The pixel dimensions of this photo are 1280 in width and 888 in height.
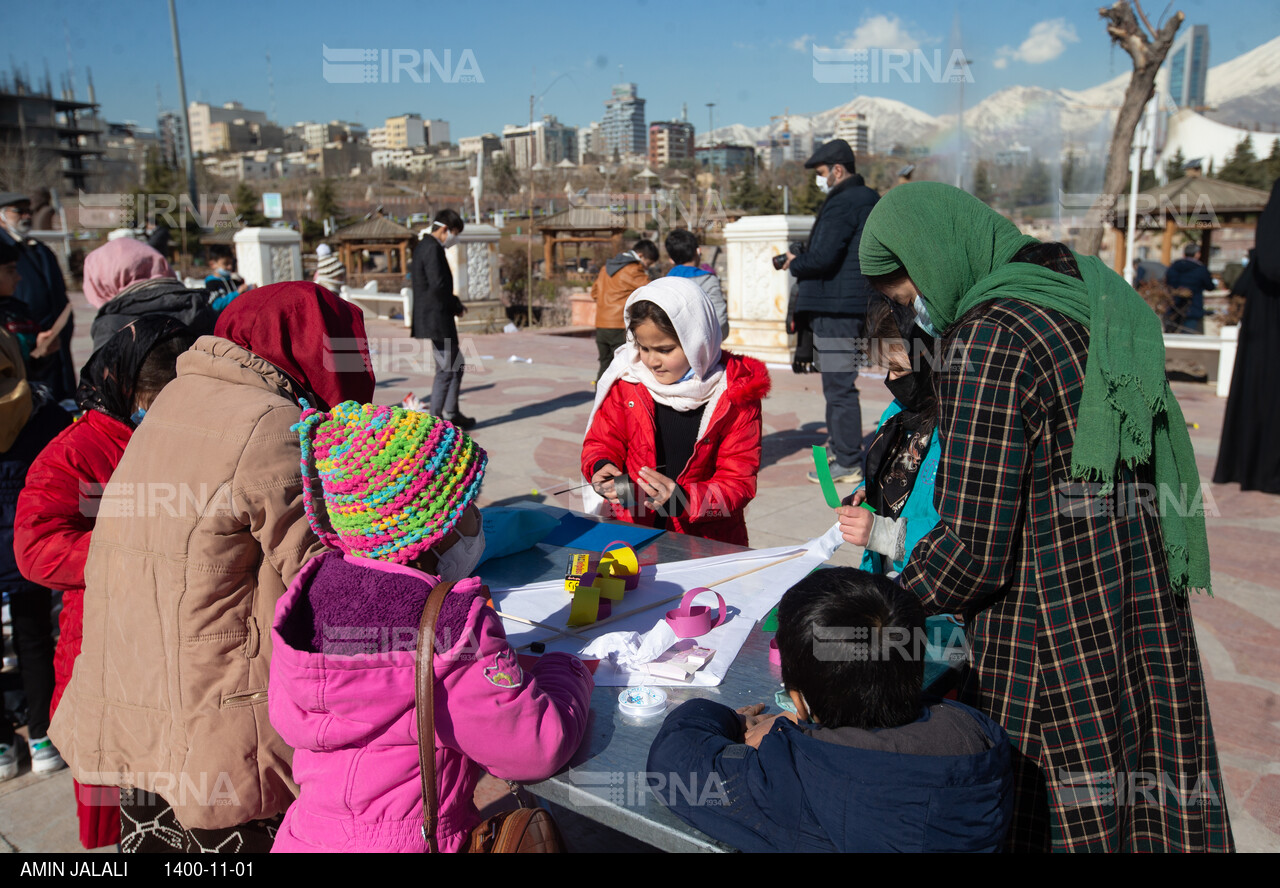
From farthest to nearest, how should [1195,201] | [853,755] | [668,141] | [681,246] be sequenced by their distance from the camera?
[668,141], [1195,201], [681,246], [853,755]

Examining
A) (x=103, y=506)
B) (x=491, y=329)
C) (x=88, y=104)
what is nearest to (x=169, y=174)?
(x=491, y=329)

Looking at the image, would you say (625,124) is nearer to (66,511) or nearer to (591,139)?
(591,139)

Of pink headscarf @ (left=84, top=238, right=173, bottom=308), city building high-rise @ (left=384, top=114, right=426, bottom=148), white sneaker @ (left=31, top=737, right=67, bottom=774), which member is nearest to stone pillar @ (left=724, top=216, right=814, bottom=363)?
pink headscarf @ (left=84, top=238, right=173, bottom=308)

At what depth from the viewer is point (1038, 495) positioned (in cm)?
159

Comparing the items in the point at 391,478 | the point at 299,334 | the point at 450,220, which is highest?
the point at 450,220

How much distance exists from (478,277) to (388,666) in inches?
602

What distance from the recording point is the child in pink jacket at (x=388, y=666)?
142 cm

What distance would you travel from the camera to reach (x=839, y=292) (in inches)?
240

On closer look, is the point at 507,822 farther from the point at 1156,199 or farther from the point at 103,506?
the point at 1156,199

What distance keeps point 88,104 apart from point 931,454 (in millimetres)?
101097

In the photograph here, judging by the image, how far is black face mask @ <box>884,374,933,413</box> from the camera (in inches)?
81.3

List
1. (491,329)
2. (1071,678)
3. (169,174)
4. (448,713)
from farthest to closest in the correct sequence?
(169,174)
(491,329)
(1071,678)
(448,713)

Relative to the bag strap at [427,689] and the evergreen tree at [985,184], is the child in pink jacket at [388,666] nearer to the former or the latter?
the bag strap at [427,689]

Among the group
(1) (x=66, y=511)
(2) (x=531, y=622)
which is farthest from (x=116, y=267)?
(2) (x=531, y=622)
